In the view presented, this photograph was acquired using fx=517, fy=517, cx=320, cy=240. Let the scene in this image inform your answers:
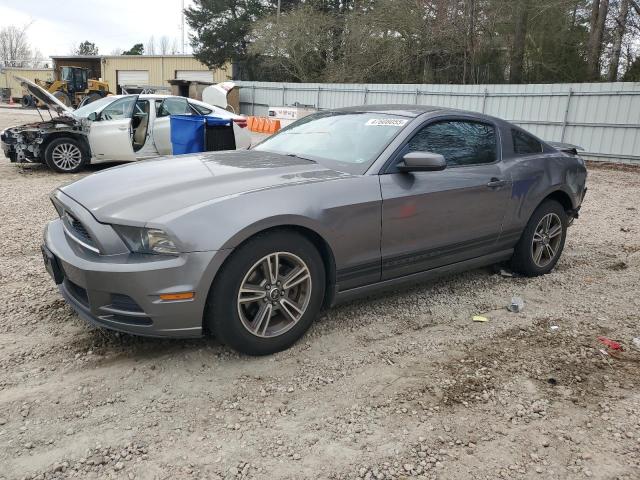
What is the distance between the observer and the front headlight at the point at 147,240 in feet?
9.07

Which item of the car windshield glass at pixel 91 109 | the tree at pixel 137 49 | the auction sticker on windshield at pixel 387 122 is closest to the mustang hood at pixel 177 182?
the auction sticker on windshield at pixel 387 122

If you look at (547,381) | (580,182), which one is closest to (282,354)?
(547,381)

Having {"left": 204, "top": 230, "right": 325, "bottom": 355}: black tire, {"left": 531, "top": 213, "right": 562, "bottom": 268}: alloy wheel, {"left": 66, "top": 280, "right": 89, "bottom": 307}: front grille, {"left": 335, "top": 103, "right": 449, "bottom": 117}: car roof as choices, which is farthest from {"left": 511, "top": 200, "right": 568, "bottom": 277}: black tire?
{"left": 66, "top": 280, "right": 89, "bottom": 307}: front grille

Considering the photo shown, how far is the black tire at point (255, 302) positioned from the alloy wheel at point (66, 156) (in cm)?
813

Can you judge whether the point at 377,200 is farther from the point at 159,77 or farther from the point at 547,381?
the point at 159,77

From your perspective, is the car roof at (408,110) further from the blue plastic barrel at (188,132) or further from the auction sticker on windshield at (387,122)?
the blue plastic barrel at (188,132)

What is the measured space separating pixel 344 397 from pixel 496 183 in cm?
233

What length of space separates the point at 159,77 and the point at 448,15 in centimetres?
3464

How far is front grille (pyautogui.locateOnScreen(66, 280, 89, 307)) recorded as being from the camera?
2.95m

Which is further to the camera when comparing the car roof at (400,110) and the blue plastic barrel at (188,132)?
the blue plastic barrel at (188,132)

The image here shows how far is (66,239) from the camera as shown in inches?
127

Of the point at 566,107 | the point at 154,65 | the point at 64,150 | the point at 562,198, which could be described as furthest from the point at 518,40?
the point at 154,65

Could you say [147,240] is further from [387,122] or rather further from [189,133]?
[189,133]

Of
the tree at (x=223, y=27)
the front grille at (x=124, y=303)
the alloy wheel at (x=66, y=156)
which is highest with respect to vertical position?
the tree at (x=223, y=27)
